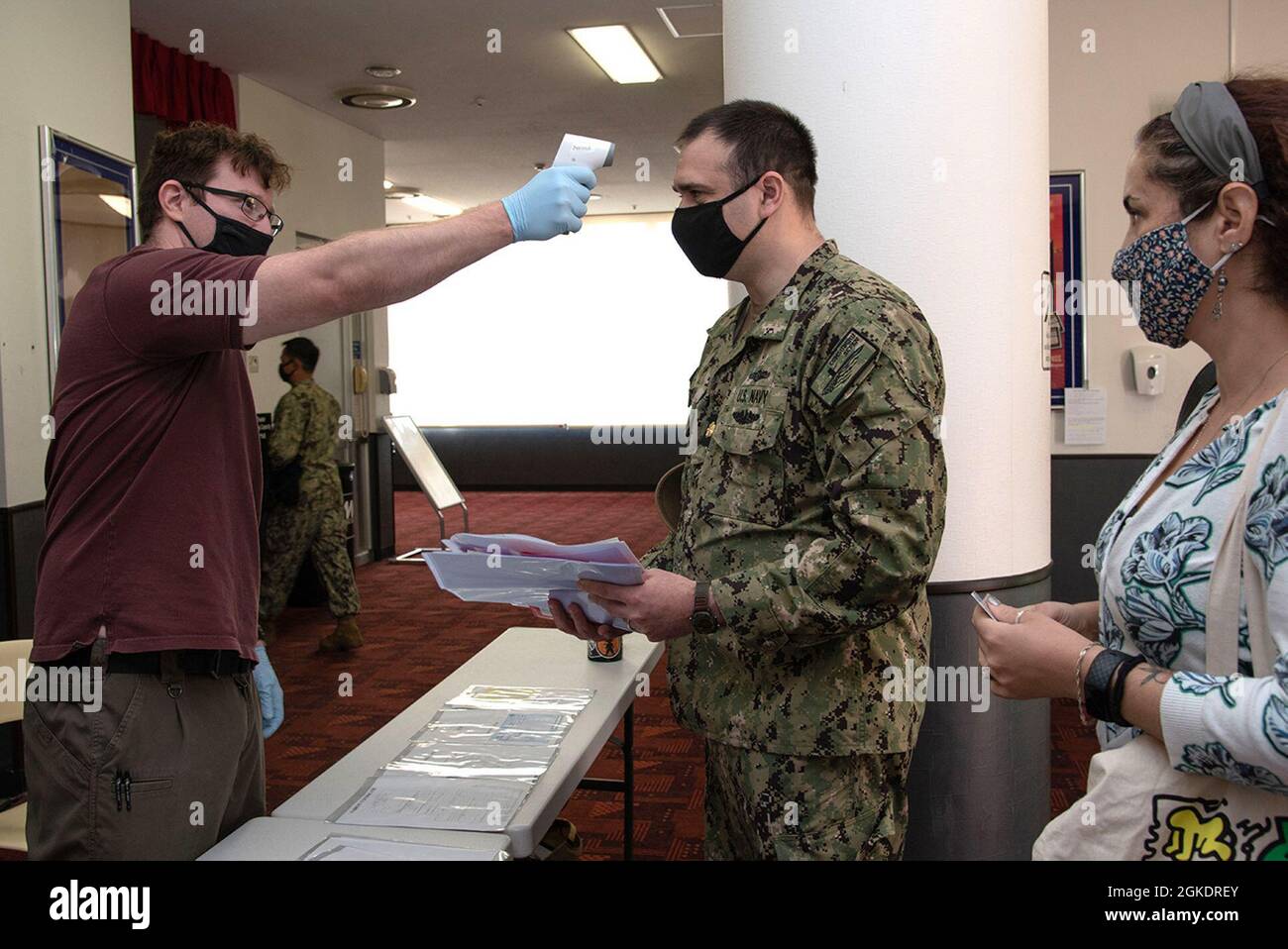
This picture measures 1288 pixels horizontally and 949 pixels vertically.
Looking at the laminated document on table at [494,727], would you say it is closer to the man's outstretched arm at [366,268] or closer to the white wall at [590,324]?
the man's outstretched arm at [366,268]

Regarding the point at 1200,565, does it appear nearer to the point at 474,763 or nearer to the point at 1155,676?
the point at 1155,676

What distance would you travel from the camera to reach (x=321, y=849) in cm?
145

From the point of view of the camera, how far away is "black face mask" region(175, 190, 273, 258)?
177 centimetres

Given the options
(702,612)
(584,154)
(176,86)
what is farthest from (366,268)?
(176,86)

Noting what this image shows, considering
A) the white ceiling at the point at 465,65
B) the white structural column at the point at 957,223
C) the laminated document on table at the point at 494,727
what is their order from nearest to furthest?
the laminated document on table at the point at 494,727 → the white structural column at the point at 957,223 → the white ceiling at the point at 465,65

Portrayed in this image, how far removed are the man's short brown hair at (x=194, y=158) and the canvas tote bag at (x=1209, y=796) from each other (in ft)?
5.14

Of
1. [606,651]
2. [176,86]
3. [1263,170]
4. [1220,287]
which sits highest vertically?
[176,86]

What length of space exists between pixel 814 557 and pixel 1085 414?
11.0ft

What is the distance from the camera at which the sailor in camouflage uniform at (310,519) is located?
570cm

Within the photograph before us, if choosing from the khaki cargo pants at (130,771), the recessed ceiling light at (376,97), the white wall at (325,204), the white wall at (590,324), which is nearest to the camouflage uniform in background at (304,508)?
the white wall at (325,204)

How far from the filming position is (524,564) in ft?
4.75

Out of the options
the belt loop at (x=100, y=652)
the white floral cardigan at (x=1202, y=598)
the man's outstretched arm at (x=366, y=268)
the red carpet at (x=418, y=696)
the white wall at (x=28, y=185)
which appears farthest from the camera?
the white wall at (x=28, y=185)

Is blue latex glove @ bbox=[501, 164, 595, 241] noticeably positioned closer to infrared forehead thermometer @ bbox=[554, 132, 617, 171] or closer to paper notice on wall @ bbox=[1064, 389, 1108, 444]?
infrared forehead thermometer @ bbox=[554, 132, 617, 171]

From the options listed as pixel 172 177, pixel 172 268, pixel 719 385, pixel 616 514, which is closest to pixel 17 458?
pixel 172 177
